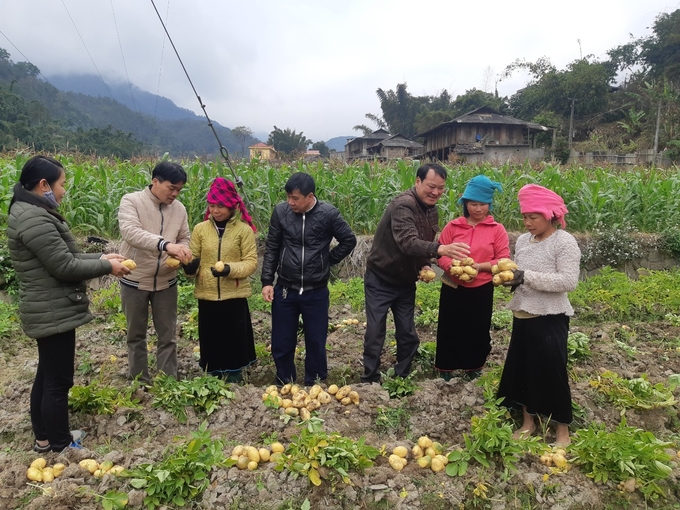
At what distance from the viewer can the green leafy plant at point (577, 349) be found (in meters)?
4.09

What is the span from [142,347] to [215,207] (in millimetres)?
1272

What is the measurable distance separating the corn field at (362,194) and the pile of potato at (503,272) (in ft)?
15.1

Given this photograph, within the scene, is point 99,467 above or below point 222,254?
below

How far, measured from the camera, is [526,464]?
2.60 m

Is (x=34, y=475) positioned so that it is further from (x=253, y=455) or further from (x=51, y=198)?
(x=51, y=198)

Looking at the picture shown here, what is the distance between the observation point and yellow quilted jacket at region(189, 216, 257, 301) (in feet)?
11.5

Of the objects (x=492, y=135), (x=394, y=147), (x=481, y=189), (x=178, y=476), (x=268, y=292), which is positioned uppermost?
(x=492, y=135)

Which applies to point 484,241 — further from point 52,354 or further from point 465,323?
point 52,354

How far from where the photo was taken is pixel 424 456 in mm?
2693

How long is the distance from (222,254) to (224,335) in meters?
0.69

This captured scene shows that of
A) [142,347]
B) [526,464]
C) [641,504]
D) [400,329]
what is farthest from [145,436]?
[641,504]

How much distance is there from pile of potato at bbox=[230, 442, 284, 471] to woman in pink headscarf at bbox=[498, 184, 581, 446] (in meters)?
1.52

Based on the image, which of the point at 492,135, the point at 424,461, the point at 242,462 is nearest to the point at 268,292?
the point at 242,462

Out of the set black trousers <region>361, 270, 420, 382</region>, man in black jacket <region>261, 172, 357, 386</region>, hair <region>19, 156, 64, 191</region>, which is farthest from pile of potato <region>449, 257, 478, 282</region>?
hair <region>19, 156, 64, 191</region>
